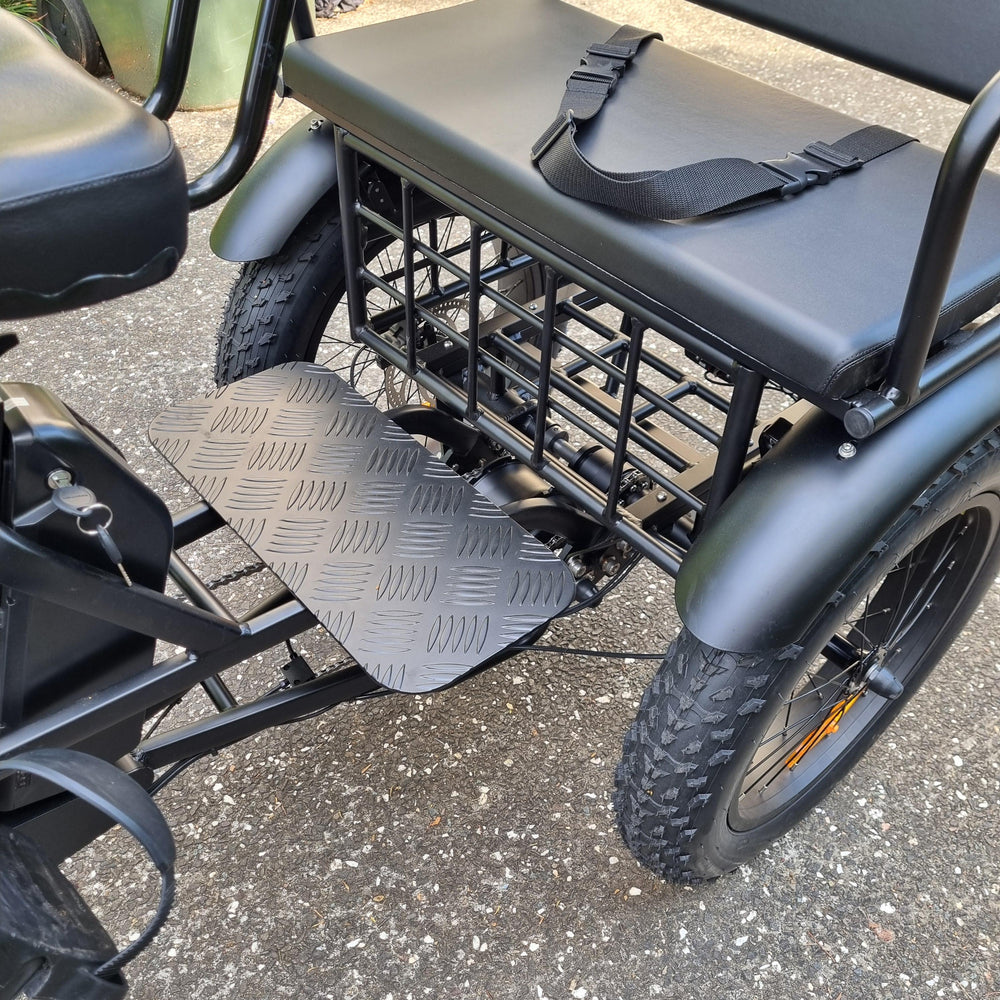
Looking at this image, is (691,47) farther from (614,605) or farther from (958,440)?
(958,440)

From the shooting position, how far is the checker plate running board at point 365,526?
1.24m

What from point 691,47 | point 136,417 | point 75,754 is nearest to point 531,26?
point 75,754

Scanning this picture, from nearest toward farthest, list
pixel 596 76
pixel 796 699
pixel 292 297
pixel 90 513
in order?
pixel 90 513 → pixel 596 76 → pixel 796 699 → pixel 292 297

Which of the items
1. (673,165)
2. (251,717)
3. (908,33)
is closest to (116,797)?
(251,717)

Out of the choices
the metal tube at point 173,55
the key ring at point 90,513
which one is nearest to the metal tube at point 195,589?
the key ring at point 90,513

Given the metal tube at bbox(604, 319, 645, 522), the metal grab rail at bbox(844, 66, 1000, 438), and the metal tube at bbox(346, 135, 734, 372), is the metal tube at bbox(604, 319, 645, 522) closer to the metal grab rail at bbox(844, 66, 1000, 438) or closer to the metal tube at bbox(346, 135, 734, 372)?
the metal tube at bbox(346, 135, 734, 372)

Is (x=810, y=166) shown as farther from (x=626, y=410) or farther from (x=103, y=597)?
(x=103, y=597)

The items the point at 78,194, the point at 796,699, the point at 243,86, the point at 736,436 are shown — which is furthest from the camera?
the point at 796,699

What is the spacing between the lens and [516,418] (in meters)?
1.49

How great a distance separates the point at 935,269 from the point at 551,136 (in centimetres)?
49

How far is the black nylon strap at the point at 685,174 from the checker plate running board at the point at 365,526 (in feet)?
1.64

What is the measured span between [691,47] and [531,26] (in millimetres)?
2940

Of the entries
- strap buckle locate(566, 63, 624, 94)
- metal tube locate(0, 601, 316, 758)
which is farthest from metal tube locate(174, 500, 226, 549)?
strap buckle locate(566, 63, 624, 94)

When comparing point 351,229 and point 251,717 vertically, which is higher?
point 351,229
